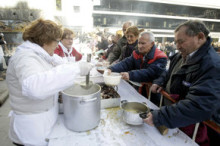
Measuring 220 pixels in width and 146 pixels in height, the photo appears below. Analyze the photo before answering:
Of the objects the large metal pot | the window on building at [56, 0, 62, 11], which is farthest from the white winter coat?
the window on building at [56, 0, 62, 11]

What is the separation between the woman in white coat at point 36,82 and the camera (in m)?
0.93

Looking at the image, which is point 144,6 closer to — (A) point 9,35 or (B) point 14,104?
(A) point 9,35

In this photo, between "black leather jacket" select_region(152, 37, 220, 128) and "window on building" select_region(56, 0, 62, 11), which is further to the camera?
"window on building" select_region(56, 0, 62, 11)

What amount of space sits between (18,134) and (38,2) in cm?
1367

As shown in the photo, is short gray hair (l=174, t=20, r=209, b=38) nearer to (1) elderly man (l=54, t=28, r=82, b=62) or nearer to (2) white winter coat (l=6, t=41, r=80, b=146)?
(2) white winter coat (l=6, t=41, r=80, b=146)

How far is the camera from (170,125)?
3.74 ft

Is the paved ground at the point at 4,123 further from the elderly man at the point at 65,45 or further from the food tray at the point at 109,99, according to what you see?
the food tray at the point at 109,99

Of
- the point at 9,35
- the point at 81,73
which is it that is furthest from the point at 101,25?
the point at 81,73

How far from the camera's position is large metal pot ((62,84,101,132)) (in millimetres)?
1025

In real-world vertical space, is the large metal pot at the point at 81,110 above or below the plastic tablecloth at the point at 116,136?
above

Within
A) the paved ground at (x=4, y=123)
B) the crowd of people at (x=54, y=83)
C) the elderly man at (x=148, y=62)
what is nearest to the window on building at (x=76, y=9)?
the paved ground at (x=4, y=123)

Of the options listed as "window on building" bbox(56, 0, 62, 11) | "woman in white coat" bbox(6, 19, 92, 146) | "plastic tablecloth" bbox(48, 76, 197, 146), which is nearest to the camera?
"woman in white coat" bbox(6, 19, 92, 146)

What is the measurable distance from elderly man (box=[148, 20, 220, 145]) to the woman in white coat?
85cm

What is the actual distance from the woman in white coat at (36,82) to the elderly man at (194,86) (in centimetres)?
85
